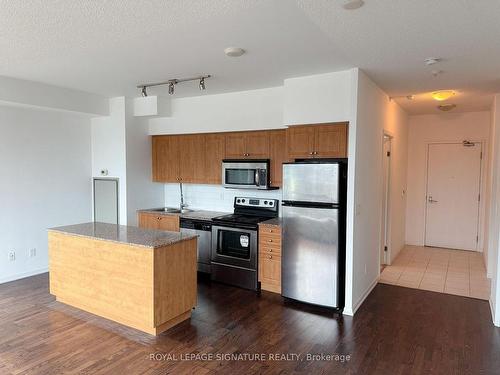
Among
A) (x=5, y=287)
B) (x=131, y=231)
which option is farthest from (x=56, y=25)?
(x=5, y=287)

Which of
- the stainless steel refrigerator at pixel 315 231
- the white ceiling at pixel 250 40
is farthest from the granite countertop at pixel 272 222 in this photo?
the white ceiling at pixel 250 40

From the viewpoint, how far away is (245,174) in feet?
15.8

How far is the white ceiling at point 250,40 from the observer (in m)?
2.27

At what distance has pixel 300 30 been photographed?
267 centimetres

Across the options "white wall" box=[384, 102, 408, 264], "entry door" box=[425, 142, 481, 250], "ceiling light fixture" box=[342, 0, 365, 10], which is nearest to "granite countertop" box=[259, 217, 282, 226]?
"white wall" box=[384, 102, 408, 264]

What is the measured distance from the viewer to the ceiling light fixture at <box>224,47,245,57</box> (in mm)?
3072

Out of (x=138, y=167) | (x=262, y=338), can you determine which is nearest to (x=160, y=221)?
(x=138, y=167)

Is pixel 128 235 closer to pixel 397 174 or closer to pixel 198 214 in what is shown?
pixel 198 214

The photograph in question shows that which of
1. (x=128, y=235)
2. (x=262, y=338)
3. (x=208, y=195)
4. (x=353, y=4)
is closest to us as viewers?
(x=353, y=4)

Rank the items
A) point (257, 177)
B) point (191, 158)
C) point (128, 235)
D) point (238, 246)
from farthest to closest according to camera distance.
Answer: point (191, 158)
point (257, 177)
point (238, 246)
point (128, 235)

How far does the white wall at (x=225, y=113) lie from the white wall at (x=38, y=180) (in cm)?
130

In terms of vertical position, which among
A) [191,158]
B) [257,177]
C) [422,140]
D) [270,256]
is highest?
[422,140]

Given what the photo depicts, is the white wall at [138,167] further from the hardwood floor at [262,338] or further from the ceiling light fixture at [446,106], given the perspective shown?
the ceiling light fixture at [446,106]

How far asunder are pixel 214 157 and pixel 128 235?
6.47 ft
